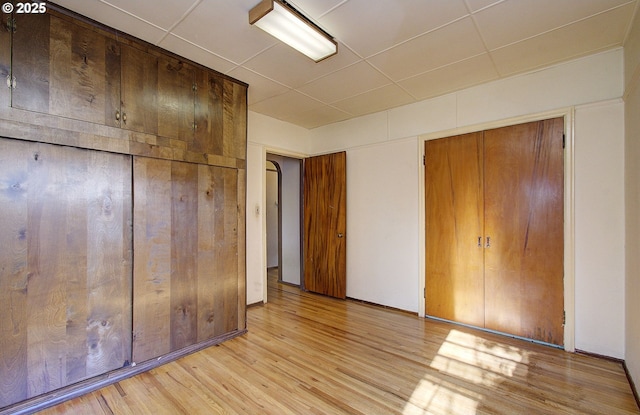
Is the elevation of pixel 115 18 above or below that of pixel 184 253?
above

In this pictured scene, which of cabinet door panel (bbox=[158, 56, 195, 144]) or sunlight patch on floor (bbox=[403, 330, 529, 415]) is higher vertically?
cabinet door panel (bbox=[158, 56, 195, 144])

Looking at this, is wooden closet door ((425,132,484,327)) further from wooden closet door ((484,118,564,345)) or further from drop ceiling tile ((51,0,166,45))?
drop ceiling tile ((51,0,166,45))

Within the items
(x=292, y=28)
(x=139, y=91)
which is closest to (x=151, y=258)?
(x=139, y=91)

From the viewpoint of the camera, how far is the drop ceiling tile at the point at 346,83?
2908 millimetres

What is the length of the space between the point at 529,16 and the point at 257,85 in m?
2.58

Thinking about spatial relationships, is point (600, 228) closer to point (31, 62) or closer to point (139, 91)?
point (139, 91)

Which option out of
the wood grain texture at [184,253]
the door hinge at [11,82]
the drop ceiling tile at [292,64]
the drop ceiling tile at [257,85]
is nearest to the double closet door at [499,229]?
the drop ceiling tile at [292,64]

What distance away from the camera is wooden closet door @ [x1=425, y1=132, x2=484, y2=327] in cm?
323

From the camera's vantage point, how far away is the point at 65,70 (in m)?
2.02

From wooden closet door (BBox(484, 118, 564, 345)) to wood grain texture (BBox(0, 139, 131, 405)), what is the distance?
12.0ft

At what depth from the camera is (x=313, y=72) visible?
115 inches

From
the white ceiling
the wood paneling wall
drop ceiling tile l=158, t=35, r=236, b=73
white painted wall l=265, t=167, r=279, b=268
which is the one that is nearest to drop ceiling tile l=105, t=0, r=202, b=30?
the white ceiling

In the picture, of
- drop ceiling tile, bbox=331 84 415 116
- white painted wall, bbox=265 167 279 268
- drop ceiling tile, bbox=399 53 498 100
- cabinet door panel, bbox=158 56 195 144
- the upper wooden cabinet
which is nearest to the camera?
the upper wooden cabinet

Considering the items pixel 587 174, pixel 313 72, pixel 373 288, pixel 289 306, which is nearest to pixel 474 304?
pixel 373 288
